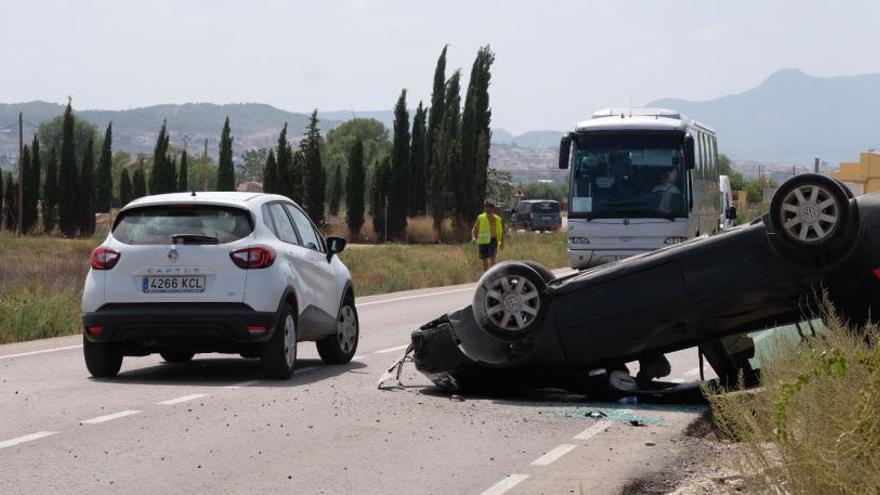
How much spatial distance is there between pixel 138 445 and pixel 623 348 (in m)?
3.88

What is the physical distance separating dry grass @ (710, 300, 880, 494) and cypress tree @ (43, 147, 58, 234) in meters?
74.4

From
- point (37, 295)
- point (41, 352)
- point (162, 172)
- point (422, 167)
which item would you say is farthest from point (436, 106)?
point (41, 352)

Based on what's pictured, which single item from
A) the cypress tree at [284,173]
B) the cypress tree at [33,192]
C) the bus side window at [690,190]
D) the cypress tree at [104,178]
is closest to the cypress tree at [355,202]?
the cypress tree at [284,173]

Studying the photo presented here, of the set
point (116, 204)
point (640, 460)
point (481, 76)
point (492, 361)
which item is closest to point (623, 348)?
point (492, 361)

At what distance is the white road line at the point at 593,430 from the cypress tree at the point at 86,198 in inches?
2771

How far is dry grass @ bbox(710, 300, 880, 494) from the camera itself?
20.5 ft

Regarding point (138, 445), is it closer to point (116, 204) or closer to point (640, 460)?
point (640, 460)

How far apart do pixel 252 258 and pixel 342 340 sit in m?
2.36

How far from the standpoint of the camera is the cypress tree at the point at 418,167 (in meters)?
84.2

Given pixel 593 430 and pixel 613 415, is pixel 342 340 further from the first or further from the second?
pixel 593 430

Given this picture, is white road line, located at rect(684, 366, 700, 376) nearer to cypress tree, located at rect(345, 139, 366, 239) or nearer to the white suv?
the white suv

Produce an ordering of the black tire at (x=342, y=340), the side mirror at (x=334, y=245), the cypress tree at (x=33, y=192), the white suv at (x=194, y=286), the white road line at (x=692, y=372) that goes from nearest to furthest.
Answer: the white suv at (x=194, y=286)
the white road line at (x=692, y=372)
the side mirror at (x=334, y=245)
the black tire at (x=342, y=340)
the cypress tree at (x=33, y=192)

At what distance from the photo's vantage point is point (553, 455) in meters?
9.77

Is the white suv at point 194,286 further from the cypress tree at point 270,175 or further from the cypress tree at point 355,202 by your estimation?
the cypress tree at point 355,202
